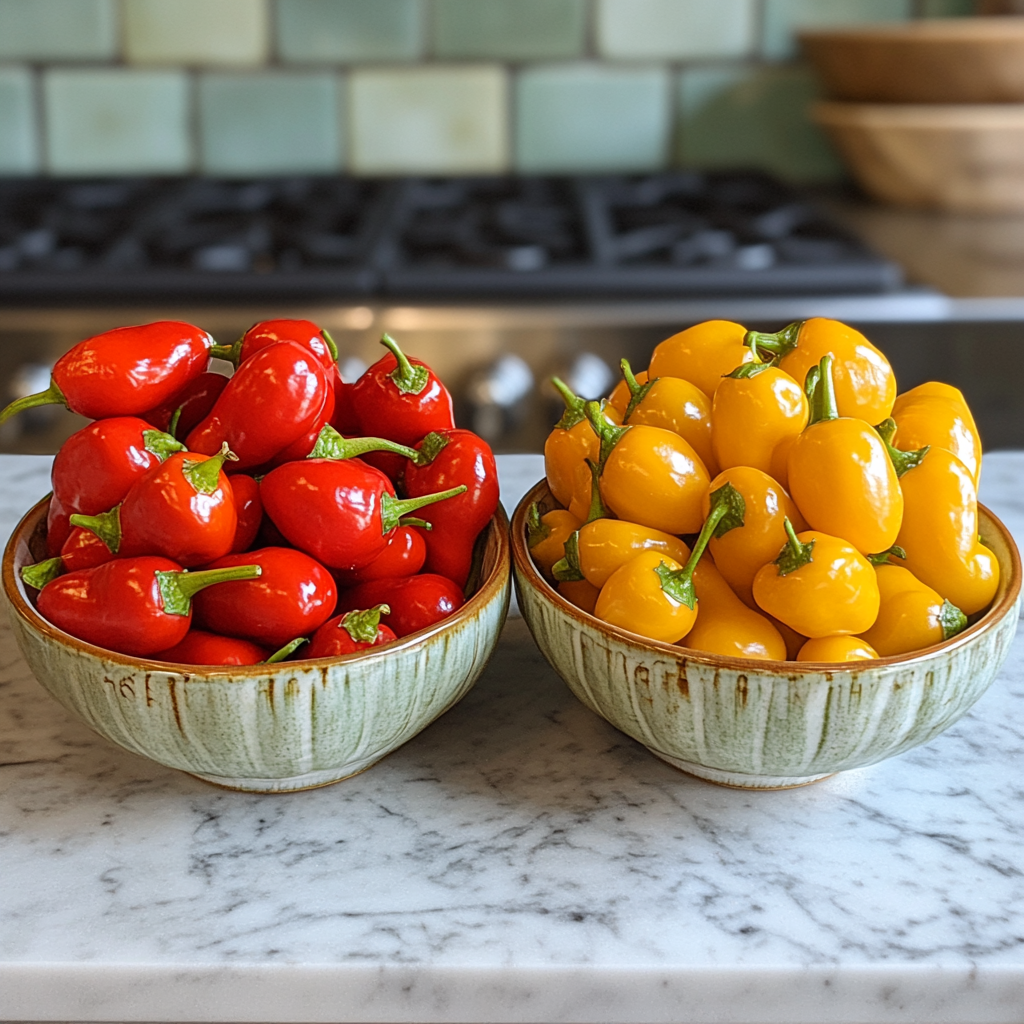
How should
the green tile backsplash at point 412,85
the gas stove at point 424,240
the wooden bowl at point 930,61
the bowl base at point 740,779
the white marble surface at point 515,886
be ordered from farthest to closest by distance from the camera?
the green tile backsplash at point 412,85 → the wooden bowl at point 930,61 → the gas stove at point 424,240 → the bowl base at point 740,779 → the white marble surface at point 515,886

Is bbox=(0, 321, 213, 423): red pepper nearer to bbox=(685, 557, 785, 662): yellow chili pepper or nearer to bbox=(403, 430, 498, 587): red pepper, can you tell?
bbox=(403, 430, 498, 587): red pepper

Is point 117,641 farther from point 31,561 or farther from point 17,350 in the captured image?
point 17,350

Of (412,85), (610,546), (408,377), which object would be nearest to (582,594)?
(610,546)

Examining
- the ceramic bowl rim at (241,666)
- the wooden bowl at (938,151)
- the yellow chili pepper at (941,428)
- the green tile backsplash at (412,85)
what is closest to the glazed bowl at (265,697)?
the ceramic bowl rim at (241,666)

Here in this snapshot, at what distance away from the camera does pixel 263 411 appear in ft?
1.84

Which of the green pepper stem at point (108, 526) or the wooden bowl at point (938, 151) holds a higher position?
the wooden bowl at point (938, 151)

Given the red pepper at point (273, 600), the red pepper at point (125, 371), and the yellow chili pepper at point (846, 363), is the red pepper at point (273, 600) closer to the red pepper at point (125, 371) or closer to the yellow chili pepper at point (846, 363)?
the red pepper at point (125, 371)

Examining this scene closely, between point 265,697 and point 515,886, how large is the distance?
5.1 inches

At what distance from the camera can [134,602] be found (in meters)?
0.51

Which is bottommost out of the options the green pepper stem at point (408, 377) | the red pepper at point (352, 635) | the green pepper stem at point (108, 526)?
the red pepper at point (352, 635)

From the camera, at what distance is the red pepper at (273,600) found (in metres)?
0.53

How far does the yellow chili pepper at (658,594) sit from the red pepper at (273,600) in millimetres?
123

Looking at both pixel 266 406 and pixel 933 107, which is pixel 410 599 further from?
pixel 933 107

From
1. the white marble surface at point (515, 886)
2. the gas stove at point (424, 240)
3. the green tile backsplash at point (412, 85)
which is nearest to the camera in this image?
the white marble surface at point (515, 886)
